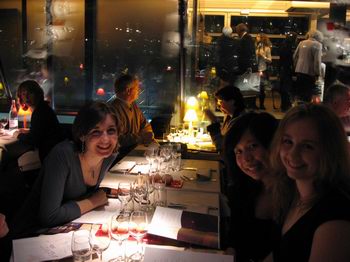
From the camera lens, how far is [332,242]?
1295mm

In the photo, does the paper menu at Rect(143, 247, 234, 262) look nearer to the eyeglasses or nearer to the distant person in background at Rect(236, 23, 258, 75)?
the eyeglasses

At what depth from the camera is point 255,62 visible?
7.26 metres

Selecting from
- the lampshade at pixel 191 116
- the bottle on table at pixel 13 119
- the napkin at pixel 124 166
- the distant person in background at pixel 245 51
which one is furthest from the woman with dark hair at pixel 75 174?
the distant person in background at pixel 245 51

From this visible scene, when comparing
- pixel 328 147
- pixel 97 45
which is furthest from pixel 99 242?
pixel 97 45

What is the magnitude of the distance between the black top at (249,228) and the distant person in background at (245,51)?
4.99 m

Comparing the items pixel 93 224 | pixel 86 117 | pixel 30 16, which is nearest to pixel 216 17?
pixel 30 16

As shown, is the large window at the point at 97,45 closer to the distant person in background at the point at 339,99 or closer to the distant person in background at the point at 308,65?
the distant person in background at the point at 308,65

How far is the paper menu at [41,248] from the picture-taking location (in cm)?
161

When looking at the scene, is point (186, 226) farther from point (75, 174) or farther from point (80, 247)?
point (75, 174)

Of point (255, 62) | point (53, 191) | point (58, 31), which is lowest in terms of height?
point (53, 191)

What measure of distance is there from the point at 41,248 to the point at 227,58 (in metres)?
5.91

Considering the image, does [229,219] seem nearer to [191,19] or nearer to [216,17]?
[191,19]

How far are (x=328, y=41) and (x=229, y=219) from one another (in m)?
5.58

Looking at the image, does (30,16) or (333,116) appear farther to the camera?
(30,16)
